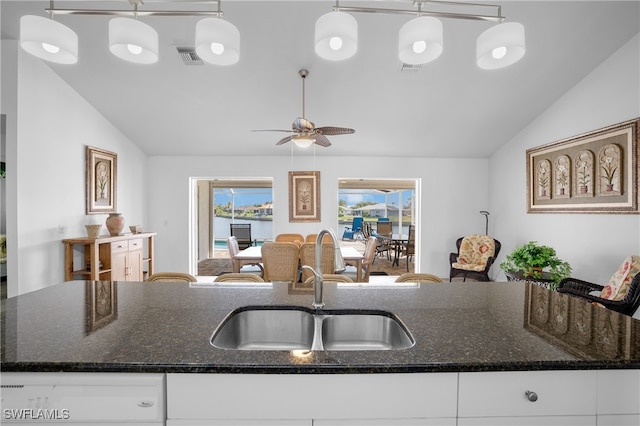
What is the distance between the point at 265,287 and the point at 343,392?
909 mm

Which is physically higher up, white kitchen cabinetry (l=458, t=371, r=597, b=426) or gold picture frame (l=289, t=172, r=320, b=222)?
gold picture frame (l=289, t=172, r=320, b=222)

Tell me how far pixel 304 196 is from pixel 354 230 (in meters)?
4.51

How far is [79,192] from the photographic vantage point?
389 cm

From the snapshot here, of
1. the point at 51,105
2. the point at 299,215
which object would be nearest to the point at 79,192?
the point at 51,105

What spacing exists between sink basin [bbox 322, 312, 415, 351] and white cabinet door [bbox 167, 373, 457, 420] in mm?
433

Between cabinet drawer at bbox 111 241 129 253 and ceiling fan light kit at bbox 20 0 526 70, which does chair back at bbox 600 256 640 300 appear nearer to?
ceiling fan light kit at bbox 20 0 526 70

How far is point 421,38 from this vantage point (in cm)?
122

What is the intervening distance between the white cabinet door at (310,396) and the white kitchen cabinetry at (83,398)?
57 millimetres

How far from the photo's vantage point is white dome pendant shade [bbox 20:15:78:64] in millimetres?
1224

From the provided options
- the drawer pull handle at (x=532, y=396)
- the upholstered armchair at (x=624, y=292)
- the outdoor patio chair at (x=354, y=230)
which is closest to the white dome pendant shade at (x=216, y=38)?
the drawer pull handle at (x=532, y=396)

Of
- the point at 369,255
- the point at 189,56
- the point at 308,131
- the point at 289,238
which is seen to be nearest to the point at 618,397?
the point at 308,131

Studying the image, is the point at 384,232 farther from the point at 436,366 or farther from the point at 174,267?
the point at 436,366

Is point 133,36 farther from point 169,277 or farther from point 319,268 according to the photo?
point 169,277

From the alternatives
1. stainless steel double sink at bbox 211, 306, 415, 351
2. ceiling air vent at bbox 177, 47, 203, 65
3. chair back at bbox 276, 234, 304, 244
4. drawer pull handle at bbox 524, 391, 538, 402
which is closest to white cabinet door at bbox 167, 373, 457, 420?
drawer pull handle at bbox 524, 391, 538, 402
